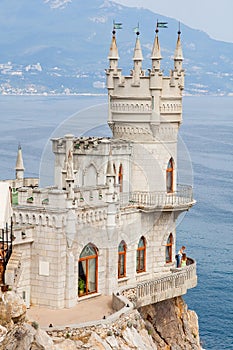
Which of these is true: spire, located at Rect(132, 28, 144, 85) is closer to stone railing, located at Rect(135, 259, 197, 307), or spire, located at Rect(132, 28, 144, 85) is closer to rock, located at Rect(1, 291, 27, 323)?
stone railing, located at Rect(135, 259, 197, 307)

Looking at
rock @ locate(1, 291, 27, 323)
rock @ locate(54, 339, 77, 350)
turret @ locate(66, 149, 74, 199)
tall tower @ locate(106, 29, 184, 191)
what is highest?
tall tower @ locate(106, 29, 184, 191)

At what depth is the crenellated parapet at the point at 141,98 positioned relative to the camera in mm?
42844

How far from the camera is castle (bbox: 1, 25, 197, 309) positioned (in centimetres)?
3666

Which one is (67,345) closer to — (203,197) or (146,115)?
(146,115)

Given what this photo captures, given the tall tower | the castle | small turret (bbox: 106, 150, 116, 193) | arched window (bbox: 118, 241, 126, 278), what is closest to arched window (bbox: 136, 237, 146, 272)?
the castle

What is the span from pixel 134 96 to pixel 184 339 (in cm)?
1159

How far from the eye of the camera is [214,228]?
277ft

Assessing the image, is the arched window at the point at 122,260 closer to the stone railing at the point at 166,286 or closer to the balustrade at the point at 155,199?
the stone railing at the point at 166,286

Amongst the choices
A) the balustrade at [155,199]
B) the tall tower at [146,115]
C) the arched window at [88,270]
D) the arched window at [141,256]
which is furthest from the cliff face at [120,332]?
the tall tower at [146,115]

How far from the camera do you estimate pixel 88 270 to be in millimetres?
38656

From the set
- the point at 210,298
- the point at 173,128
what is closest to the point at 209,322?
the point at 210,298

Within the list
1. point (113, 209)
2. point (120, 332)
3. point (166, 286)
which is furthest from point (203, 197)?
point (120, 332)

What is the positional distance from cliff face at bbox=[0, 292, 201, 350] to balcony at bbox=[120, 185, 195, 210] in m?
4.37

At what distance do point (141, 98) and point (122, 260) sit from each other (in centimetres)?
742
